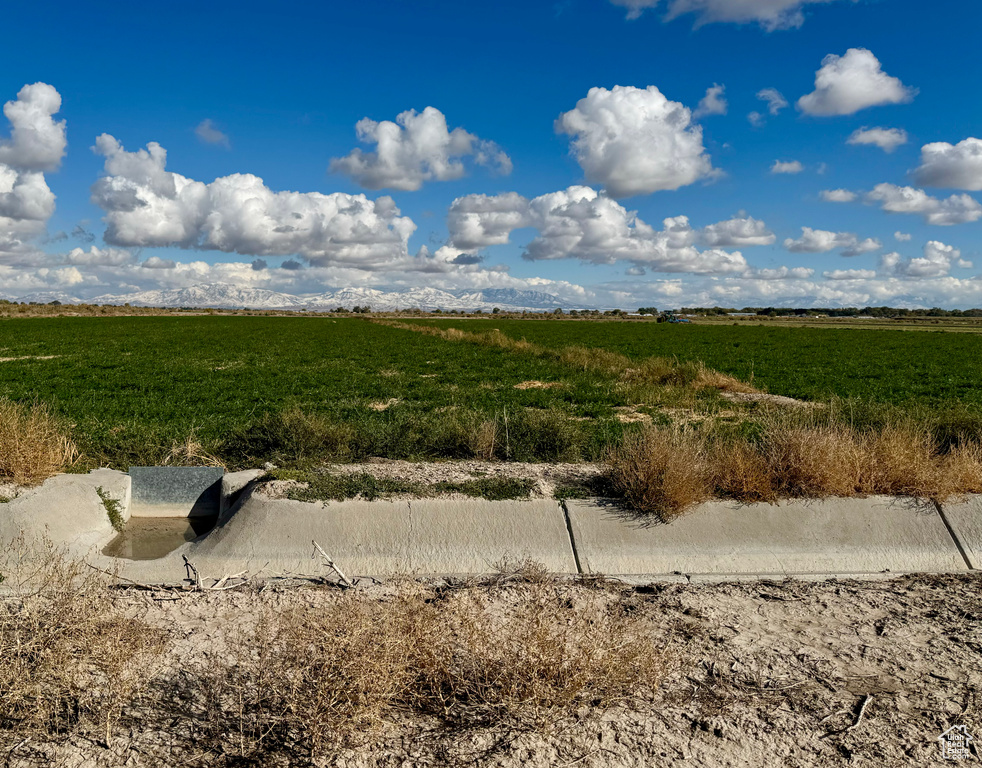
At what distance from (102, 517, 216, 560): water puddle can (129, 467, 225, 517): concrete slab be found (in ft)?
0.39

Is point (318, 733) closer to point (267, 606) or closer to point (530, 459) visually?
point (267, 606)

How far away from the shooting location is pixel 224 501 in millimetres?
9609

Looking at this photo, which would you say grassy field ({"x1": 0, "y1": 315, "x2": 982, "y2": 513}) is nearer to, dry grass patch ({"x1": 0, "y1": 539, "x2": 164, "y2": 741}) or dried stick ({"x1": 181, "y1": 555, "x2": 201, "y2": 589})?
dried stick ({"x1": 181, "y1": 555, "x2": 201, "y2": 589})

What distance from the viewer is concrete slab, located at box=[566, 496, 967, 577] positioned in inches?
316

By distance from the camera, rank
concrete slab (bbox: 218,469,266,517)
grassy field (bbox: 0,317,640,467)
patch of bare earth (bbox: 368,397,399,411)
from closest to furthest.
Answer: concrete slab (bbox: 218,469,266,517), grassy field (bbox: 0,317,640,467), patch of bare earth (bbox: 368,397,399,411)

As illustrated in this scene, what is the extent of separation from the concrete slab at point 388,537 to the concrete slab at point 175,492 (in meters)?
1.64

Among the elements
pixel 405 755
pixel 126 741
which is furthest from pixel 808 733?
pixel 126 741

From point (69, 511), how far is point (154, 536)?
3.69 feet

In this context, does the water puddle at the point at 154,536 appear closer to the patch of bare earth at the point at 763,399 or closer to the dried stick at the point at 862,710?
the dried stick at the point at 862,710

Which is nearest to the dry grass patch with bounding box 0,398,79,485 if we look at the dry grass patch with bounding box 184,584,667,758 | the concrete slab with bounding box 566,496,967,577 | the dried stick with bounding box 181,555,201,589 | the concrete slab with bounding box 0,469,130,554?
the concrete slab with bounding box 0,469,130,554

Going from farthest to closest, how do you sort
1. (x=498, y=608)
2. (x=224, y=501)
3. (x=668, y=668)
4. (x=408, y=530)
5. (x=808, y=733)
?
1. (x=224, y=501)
2. (x=408, y=530)
3. (x=498, y=608)
4. (x=668, y=668)
5. (x=808, y=733)

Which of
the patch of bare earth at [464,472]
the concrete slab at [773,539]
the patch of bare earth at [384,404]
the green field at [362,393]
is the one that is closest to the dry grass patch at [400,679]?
the concrete slab at [773,539]

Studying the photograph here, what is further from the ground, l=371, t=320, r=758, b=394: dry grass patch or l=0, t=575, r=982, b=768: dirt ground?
l=371, t=320, r=758, b=394: dry grass patch

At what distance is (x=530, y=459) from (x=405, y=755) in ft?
22.9
